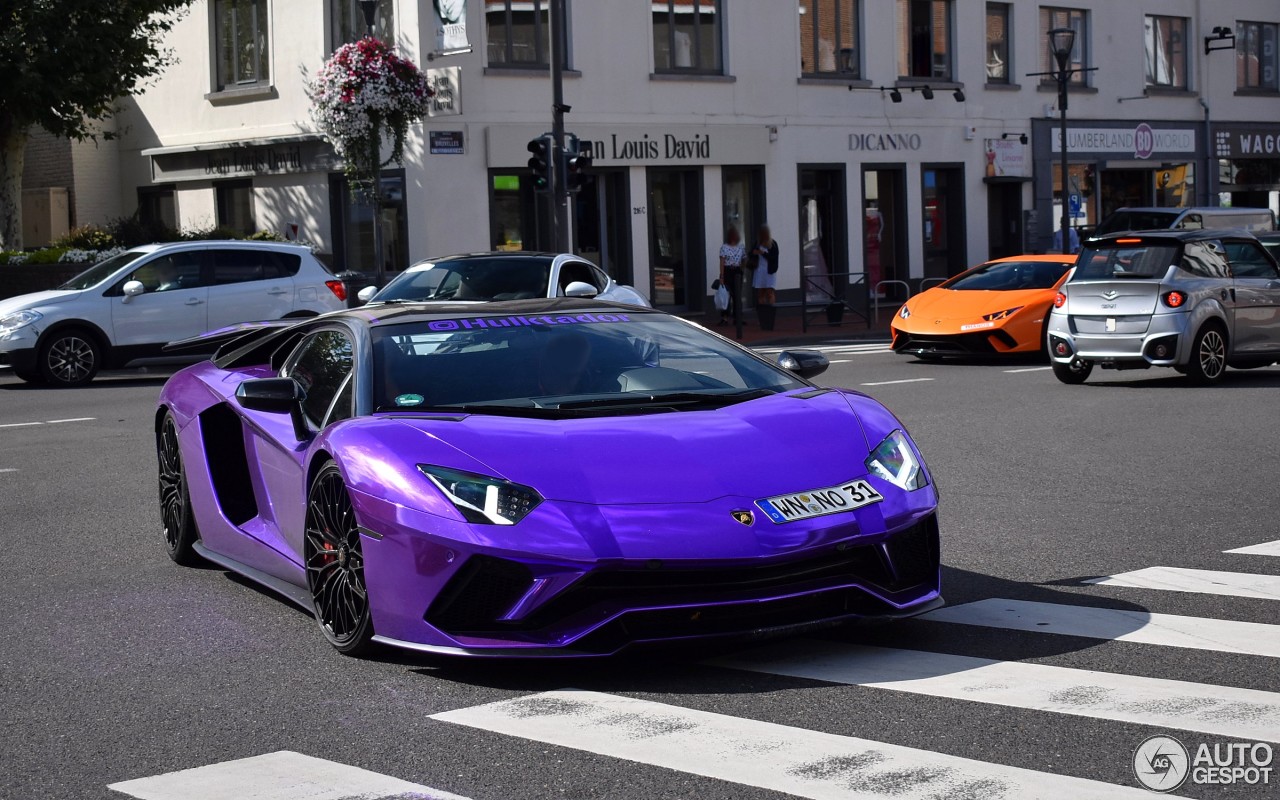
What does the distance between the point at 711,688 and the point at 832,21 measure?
100ft

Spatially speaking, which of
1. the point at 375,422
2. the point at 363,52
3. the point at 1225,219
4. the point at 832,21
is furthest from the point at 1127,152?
the point at 375,422

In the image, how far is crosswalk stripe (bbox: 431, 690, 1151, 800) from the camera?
168 inches

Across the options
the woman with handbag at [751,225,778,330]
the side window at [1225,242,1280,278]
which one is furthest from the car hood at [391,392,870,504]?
the woman with handbag at [751,225,778,330]

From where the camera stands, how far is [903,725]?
192 inches

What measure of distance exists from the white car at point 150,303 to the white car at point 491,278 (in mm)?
4437

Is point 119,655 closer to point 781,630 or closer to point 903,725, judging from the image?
point 781,630

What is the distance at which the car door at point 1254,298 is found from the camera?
17422mm

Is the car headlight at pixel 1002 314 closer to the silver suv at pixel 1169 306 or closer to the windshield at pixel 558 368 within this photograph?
the silver suv at pixel 1169 306

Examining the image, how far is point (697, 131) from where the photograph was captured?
3206cm

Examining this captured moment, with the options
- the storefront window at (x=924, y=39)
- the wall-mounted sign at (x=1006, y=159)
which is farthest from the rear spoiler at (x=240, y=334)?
the wall-mounted sign at (x=1006, y=159)

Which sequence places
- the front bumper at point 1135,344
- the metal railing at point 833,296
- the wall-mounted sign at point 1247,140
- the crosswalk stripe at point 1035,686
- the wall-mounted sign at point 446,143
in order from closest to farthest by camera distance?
the crosswalk stripe at point 1035,686, the front bumper at point 1135,344, the wall-mounted sign at point 446,143, the metal railing at point 833,296, the wall-mounted sign at point 1247,140

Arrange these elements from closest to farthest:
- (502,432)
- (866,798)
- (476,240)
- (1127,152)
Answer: (866,798) → (502,432) → (476,240) → (1127,152)

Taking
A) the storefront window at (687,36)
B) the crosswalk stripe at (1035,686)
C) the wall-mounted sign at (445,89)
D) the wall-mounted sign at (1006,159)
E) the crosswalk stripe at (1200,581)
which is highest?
the storefront window at (687,36)

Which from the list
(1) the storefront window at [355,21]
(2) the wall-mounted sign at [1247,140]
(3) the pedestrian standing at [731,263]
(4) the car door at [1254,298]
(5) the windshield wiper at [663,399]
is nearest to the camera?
(5) the windshield wiper at [663,399]
